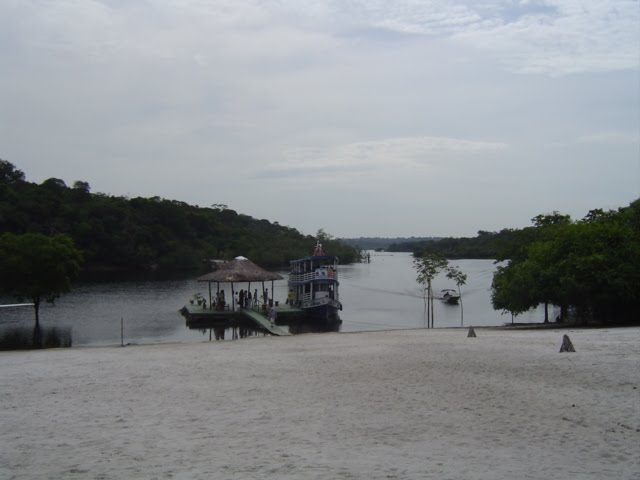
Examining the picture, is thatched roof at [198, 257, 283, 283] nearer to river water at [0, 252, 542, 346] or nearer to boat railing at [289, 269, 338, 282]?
boat railing at [289, 269, 338, 282]

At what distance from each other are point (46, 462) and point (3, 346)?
84.7 feet

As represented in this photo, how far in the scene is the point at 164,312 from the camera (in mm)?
47719

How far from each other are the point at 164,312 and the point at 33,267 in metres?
12.6

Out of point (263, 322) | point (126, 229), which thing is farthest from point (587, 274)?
point (126, 229)

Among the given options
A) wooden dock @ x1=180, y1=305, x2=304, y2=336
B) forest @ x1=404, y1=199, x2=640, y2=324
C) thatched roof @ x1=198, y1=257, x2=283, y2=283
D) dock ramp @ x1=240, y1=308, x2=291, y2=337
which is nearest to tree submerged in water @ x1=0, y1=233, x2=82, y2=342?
wooden dock @ x1=180, y1=305, x2=304, y2=336

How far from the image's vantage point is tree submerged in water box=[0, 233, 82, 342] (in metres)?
36.6

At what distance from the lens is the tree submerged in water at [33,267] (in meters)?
36.6

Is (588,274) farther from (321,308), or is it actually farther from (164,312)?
(164,312)

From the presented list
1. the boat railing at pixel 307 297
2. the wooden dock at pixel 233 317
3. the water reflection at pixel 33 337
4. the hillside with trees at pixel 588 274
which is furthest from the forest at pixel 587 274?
the water reflection at pixel 33 337

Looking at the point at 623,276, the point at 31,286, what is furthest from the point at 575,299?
the point at 31,286

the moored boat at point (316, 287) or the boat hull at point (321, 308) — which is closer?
the boat hull at point (321, 308)

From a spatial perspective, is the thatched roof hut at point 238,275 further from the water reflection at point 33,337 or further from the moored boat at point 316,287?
the water reflection at point 33,337

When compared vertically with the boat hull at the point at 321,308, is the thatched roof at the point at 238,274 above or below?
above

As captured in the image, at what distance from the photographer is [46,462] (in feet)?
26.9
